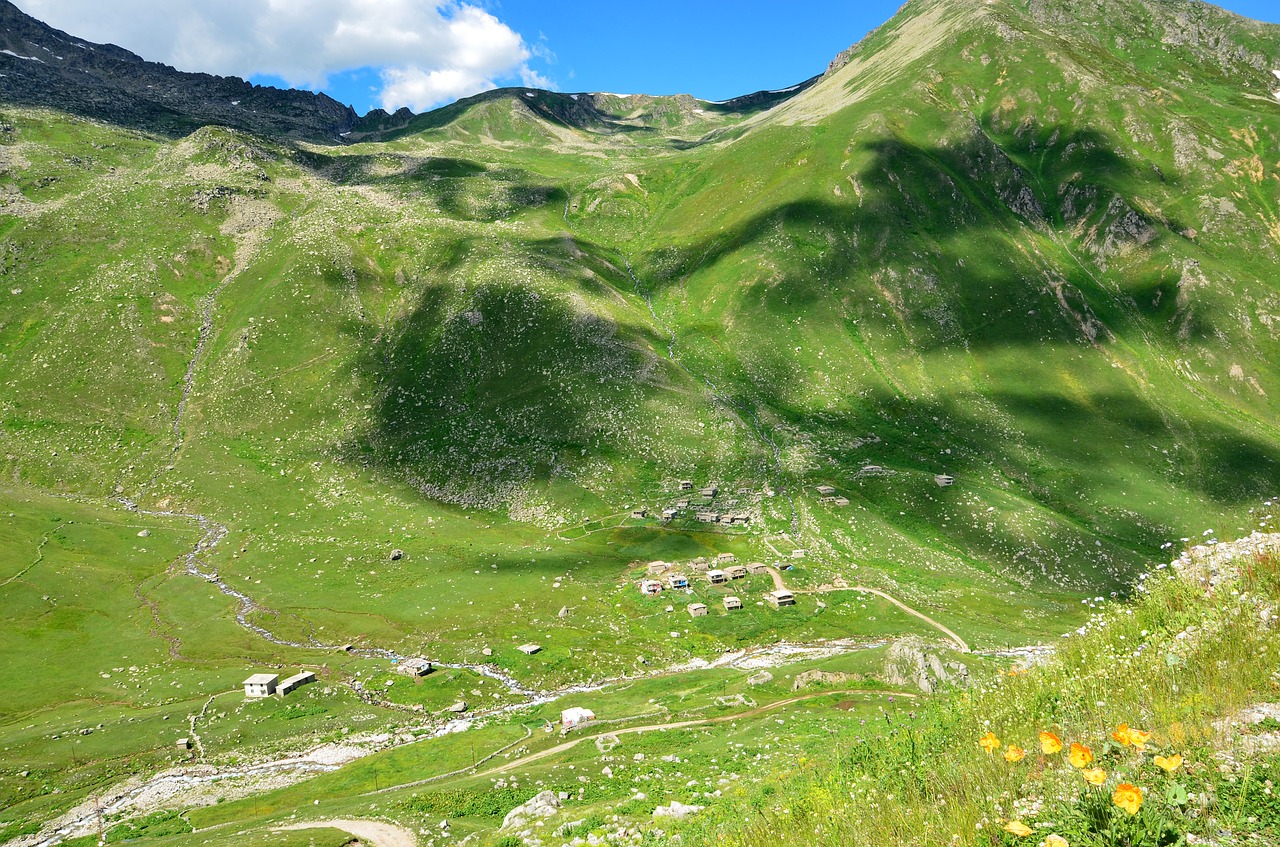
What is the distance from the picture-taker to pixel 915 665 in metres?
43.8

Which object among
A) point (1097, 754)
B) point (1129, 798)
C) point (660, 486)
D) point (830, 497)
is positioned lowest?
point (660, 486)

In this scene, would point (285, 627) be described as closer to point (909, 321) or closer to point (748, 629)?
point (748, 629)

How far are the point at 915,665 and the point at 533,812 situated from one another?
31212 mm

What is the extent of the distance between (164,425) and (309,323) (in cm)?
2944

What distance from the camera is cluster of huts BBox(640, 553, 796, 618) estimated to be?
64.1m

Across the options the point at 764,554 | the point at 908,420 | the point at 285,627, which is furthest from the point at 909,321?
the point at 285,627

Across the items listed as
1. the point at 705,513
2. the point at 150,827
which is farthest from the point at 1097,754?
the point at 705,513

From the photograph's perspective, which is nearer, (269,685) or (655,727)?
(655,727)

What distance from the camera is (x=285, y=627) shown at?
60.3 m

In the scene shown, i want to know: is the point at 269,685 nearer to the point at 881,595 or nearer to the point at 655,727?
the point at 655,727

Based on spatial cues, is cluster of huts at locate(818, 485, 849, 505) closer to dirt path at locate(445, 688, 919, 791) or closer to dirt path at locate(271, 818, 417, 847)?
dirt path at locate(445, 688, 919, 791)

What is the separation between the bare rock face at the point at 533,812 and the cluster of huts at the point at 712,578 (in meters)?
38.3

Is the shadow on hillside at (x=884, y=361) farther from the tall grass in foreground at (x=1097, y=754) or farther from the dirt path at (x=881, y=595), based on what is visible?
the tall grass in foreground at (x=1097, y=754)

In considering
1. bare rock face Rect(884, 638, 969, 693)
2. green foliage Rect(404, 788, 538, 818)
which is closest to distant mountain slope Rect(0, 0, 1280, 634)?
bare rock face Rect(884, 638, 969, 693)
